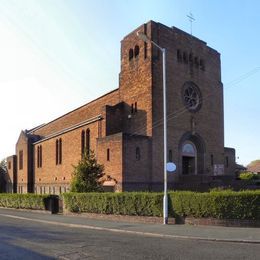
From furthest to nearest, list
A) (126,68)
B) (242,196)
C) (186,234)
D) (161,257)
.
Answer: (126,68), (242,196), (186,234), (161,257)

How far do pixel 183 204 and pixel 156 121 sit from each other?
56.5 ft

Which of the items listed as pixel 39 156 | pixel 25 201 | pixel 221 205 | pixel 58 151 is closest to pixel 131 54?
pixel 25 201

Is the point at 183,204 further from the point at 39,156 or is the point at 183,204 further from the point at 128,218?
the point at 39,156

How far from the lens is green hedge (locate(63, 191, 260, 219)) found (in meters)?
19.8

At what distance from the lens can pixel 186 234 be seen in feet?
58.3

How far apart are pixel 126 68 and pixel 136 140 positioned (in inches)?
345

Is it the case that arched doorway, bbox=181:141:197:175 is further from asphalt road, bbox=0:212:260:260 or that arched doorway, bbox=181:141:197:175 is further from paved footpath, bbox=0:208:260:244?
asphalt road, bbox=0:212:260:260

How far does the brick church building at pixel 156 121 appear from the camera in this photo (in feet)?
123

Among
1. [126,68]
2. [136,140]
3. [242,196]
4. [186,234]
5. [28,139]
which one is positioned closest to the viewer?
[186,234]

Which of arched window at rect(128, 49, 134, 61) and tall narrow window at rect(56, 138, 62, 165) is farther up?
arched window at rect(128, 49, 134, 61)

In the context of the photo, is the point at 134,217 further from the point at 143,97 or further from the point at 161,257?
the point at 143,97

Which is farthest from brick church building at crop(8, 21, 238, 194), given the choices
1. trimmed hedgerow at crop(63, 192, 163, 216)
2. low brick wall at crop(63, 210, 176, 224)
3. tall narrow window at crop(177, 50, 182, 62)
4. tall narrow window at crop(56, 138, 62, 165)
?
low brick wall at crop(63, 210, 176, 224)

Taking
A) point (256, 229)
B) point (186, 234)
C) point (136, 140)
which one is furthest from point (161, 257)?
point (136, 140)

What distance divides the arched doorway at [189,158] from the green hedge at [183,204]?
Answer: 15.6 m
